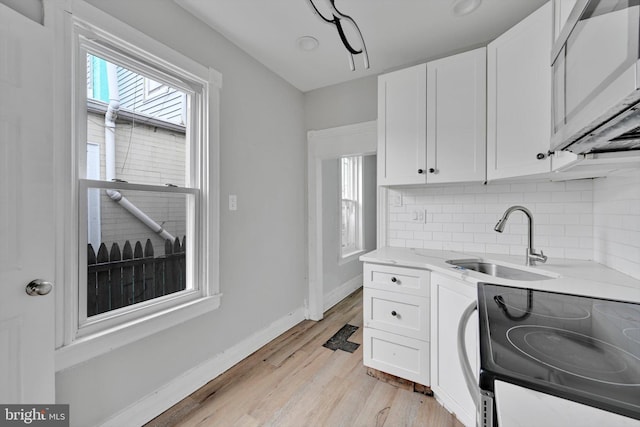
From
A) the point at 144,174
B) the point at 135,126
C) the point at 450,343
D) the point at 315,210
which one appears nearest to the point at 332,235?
the point at 315,210

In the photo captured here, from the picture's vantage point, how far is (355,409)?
165 cm

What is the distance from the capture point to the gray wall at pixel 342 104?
263 cm

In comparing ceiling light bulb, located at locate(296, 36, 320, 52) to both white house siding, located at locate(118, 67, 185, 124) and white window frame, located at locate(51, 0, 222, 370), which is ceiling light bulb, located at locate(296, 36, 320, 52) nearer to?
white window frame, located at locate(51, 0, 222, 370)

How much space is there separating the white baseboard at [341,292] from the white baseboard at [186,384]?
0.90 meters

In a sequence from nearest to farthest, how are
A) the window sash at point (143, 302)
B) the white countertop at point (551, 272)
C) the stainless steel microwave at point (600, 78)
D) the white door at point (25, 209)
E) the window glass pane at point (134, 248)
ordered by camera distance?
the stainless steel microwave at point (600, 78)
the white door at point (25, 209)
the white countertop at point (551, 272)
the window sash at point (143, 302)
the window glass pane at point (134, 248)

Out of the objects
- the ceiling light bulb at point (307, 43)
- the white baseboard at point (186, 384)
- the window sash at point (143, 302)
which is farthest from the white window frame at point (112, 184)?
the ceiling light bulb at point (307, 43)

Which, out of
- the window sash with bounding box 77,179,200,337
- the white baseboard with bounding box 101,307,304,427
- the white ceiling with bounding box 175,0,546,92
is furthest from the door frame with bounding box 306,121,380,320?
the window sash with bounding box 77,179,200,337

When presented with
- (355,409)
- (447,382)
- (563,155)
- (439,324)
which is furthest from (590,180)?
(355,409)

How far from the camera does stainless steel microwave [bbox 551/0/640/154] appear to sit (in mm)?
590

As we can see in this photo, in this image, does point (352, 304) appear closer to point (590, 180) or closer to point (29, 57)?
point (590, 180)

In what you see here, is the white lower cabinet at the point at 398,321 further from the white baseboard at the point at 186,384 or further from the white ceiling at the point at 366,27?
the white ceiling at the point at 366,27

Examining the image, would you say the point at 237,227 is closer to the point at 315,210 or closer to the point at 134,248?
the point at 134,248

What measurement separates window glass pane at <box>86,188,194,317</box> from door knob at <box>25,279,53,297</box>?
0.26 meters
